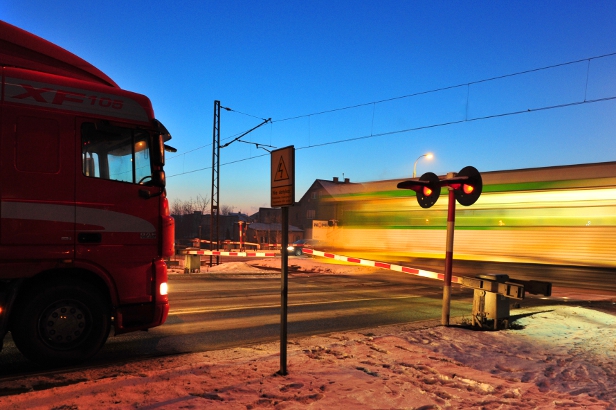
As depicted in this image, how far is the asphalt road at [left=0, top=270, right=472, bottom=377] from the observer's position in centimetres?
587

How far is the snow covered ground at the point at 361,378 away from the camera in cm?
383

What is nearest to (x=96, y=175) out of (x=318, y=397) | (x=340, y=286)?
(x=318, y=397)

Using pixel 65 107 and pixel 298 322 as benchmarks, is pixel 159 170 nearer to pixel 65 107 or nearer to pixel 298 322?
pixel 65 107

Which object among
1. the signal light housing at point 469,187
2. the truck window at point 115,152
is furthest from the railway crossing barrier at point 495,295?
the truck window at point 115,152

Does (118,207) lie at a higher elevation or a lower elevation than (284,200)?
lower

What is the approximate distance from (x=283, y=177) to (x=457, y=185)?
402 cm

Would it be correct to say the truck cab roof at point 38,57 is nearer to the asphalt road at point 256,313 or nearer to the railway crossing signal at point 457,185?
the asphalt road at point 256,313

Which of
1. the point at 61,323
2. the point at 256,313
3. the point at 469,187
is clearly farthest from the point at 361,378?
the point at 256,313

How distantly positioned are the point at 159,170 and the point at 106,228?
0.98m

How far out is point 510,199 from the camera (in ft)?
56.8

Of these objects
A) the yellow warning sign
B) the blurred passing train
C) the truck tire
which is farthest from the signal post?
the blurred passing train

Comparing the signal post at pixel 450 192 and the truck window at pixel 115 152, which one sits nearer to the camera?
the truck window at pixel 115 152

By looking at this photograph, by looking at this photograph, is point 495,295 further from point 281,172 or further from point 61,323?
point 61,323

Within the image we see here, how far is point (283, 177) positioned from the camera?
455 cm
